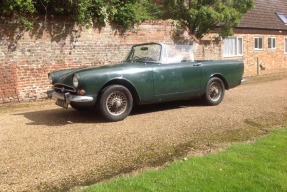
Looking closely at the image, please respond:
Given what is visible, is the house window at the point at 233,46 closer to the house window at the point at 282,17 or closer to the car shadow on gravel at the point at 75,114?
the house window at the point at 282,17

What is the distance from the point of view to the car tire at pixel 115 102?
20.1 ft

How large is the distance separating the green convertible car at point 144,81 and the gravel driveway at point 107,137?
0.33 m

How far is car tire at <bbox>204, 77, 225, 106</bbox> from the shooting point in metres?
7.69

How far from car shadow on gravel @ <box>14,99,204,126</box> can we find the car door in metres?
0.57

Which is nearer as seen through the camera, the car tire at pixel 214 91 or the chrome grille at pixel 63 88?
the chrome grille at pixel 63 88

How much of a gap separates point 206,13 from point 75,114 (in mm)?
7851

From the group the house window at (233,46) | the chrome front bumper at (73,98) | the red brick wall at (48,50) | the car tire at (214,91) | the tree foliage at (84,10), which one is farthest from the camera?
the house window at (233,46)

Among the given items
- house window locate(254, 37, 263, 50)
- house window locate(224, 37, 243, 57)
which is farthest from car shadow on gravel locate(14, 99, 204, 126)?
house window locate(254, 37, 263, 50)

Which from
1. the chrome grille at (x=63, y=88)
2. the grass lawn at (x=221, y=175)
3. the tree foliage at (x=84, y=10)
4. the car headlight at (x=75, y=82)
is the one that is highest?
the tree foliage at (x=84, y=10)

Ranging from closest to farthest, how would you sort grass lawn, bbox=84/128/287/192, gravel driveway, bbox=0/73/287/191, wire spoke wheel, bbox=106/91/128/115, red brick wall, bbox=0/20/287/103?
grass lawn, bbox=84/128/287/192
gravel driveway, bbox=0/73/287/191
wire spoke wheel, bbox=106/91/128/115
red brick wall, bbox=0/20/287/103

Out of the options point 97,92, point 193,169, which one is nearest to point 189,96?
point 97,92

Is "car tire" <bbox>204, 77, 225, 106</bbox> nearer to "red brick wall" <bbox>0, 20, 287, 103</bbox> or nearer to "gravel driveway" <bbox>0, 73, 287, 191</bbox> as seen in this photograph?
"gravel driveway" <bbox>0, 73, 287, 191</bbox>

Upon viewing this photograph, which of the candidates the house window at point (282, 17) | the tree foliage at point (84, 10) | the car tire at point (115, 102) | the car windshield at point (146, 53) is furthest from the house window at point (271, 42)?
the car tire at point (115, 102)

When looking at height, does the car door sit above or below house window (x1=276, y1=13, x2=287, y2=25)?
below
